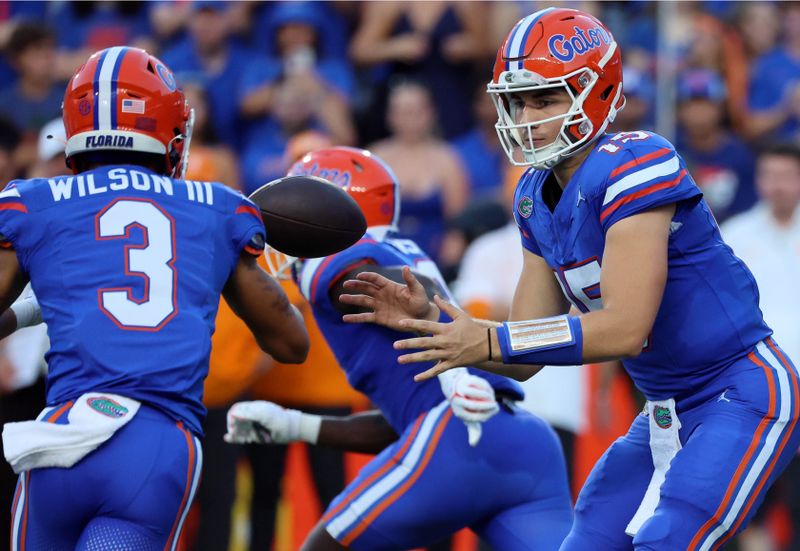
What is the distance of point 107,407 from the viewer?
10.3 ft

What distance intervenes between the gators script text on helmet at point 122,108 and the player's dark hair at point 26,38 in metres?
4.65

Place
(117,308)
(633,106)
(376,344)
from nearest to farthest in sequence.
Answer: (117,308), (376,344), (633,106)

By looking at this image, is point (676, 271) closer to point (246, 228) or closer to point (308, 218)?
point (308, 218)

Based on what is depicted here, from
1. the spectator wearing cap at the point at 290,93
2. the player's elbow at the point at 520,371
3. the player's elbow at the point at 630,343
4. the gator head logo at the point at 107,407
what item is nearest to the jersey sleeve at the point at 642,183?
the player's elbow at the point at 630,343

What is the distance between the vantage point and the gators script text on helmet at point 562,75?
11.4ft

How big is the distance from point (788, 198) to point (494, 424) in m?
3.49

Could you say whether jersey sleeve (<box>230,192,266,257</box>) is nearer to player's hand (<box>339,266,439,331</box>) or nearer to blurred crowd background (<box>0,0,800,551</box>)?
player's hand (<box>339,266,439,331</box>)

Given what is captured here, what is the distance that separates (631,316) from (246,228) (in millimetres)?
1034

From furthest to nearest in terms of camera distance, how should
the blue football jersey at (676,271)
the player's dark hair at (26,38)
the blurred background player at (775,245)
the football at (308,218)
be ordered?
the player's dark hair at (26,38) < the blurred background player at (775,245) < the football at (308,218) < the blue football jersey at (676,271)

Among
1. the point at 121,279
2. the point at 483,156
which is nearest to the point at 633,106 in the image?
the point at 483,156

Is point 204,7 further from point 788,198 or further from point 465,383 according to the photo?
point 465,383

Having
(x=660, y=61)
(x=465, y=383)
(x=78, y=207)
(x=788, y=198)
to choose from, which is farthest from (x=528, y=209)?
(x=660, y=61)

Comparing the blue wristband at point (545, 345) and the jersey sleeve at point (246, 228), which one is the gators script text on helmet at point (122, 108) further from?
the blue wristband at point (545, 345)

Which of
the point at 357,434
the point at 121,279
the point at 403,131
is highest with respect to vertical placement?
the point at 121,279
